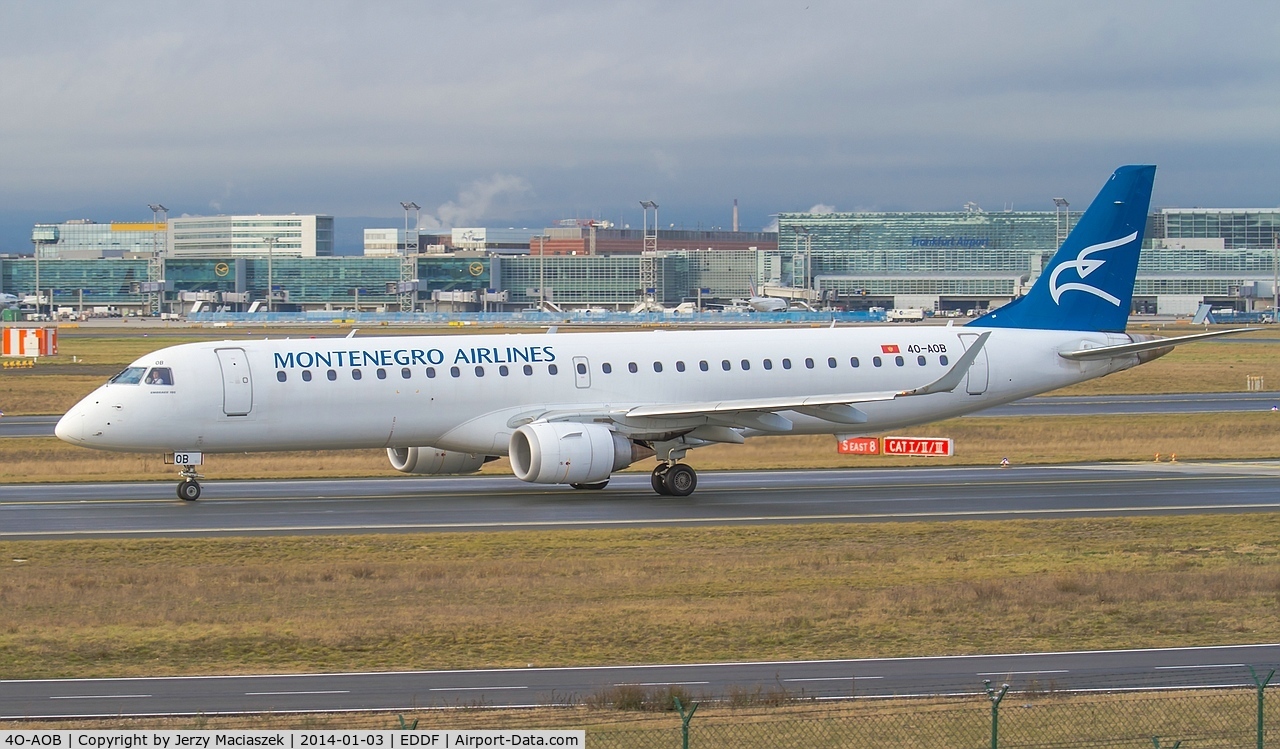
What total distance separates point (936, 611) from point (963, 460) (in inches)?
1041

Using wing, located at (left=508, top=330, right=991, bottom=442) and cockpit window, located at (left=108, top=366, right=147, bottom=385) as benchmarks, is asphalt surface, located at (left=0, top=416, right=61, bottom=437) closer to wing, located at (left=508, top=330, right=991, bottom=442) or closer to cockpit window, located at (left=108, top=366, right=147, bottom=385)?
cockpit window, located at (left=108, top=366, right=147, bottom=385)

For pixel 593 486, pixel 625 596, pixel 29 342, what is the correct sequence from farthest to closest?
pixel 29 342
pixel 593 486
pixel 625 596

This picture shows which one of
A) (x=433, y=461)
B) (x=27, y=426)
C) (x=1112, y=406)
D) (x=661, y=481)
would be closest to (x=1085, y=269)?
(x=661, y=481)

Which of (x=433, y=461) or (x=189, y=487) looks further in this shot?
(x=433, y=461)

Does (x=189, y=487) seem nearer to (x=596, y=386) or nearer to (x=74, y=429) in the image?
(x=74, y=429)

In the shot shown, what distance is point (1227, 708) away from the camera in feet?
63.1

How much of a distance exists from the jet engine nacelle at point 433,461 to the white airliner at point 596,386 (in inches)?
2.5

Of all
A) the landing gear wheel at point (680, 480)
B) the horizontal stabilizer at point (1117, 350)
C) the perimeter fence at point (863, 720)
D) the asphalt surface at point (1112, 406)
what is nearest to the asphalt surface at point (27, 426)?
the asphalt surface at point (1112, 406)

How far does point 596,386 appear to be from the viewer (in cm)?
4247

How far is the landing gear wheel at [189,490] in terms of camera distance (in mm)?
40219

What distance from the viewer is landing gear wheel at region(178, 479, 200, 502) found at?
40219 mm

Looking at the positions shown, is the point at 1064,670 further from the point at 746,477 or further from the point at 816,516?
the point at 746,477

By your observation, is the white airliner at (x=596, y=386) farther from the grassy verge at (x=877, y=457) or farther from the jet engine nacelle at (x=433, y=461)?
the grassy verge at (x=877, y=457)

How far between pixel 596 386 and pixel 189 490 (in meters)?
11.3
